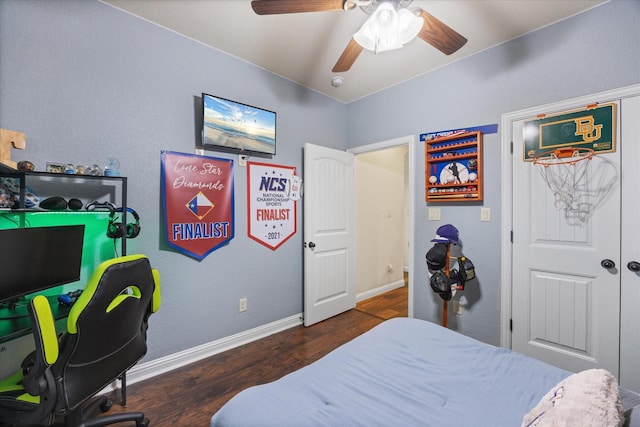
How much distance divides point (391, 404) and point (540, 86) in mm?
2522

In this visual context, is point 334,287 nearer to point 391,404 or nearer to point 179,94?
point 391,404

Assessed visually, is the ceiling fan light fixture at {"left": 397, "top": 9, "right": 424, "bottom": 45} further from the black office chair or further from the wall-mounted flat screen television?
the black office chair

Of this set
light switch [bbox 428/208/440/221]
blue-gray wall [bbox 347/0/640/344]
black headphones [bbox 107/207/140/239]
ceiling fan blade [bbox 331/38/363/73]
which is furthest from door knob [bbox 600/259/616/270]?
black headphones [bbox 107/207/140/239]

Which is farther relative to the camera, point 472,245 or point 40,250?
point 472,245

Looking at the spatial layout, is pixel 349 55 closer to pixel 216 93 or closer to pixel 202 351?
pixel 216 93

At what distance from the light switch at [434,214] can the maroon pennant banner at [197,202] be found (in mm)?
1961

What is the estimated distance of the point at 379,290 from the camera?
4.08 metres

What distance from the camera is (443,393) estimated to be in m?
0.99

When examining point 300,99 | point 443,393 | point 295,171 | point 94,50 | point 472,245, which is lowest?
point 443,393

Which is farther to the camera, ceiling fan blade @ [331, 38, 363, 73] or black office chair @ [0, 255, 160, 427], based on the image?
ceiling fan blade @ [331, 38, 363, 73]

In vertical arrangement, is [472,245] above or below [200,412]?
above

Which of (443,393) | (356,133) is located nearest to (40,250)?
(443,393)

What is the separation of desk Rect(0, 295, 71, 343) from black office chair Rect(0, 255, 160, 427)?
0.12 meters

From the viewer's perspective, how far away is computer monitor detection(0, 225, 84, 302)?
4.32ft
